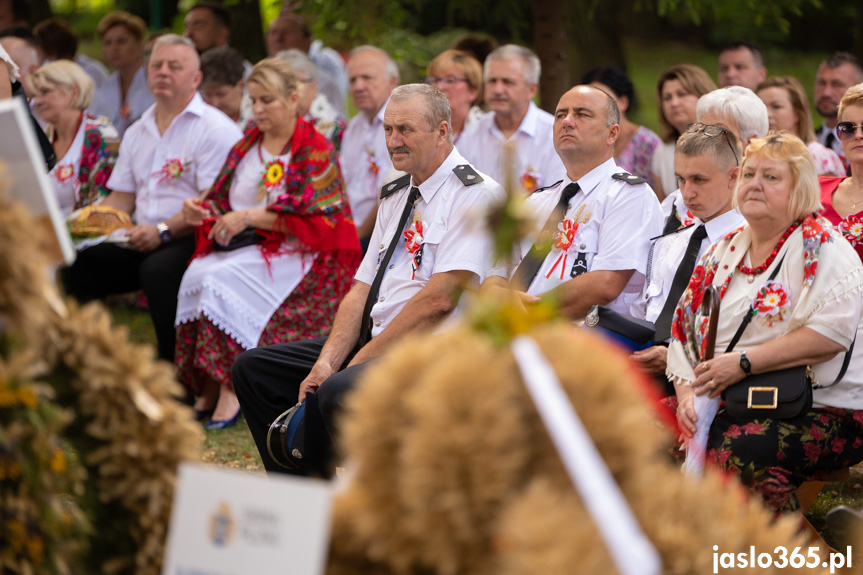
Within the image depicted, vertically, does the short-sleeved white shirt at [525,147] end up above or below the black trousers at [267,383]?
above

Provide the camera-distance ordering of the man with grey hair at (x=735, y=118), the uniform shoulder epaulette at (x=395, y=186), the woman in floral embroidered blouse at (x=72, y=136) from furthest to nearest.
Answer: the woman in floral embroidered blouse at (x=72, y=136)
the man with grey hair at (x=735, y=118)
the uniform shoulder epaulette at (x=395, y=186)

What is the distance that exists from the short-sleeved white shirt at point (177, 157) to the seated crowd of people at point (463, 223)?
0.05 ft

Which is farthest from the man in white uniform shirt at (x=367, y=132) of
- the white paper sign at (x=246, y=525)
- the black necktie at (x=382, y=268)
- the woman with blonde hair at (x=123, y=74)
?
the white paper sign at (x=246, y=525)

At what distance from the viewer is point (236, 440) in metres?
5.26

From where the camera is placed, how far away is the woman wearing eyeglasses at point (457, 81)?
21.7 ft

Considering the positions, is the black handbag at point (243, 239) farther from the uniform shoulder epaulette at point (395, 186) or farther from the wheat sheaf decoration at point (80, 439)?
the wheat sheaf decoration at point (80, 439)

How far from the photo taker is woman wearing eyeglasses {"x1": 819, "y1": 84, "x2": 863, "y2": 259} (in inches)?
153

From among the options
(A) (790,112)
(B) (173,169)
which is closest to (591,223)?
(A) (790,112)

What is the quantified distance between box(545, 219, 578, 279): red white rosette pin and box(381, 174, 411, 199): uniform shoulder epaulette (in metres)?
0.74

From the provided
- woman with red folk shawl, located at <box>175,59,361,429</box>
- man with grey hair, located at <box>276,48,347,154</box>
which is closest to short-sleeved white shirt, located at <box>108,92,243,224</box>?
woman with red folk shawl, located at <box>175,59,361,429</box>

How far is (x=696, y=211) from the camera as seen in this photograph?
13.0 ft

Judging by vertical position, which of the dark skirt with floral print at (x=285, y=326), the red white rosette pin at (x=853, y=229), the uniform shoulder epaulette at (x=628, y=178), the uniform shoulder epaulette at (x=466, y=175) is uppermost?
the uniform shoulder epaulette at (x=466, y=175)

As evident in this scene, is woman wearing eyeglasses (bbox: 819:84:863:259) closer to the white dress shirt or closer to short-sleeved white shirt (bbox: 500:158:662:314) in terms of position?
short-sleeved white shirt (bbox: 500:158:662:314)

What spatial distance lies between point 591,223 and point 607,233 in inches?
3.5
